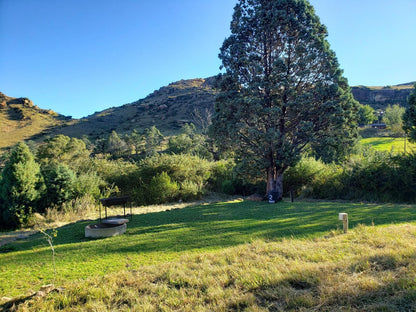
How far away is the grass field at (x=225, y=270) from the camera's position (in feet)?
8.79

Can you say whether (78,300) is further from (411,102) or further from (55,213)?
(411,102)

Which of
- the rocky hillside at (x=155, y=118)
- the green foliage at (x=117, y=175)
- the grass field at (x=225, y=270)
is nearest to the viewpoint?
the grass field at (x=225, y=270)

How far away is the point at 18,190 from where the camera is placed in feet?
27.5

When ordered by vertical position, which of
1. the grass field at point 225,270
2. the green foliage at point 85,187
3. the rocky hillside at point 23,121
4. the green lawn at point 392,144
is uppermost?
the rocky hillside at point 23,121

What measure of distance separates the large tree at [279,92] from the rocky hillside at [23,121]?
47.5 m

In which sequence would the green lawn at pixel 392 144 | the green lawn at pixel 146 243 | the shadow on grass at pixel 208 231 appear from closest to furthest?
1. the green lawn at pixel 146 243
2. the shadow on grass at pixel 208 231
3. the green lawn at pixel 392 144

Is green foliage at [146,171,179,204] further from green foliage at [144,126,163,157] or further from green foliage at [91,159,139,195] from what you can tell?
green foliage at [144,126,163,157]

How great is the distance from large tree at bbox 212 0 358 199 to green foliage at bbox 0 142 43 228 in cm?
834

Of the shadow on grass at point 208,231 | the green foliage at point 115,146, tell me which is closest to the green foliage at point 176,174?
the shadow on grass at point 208,231

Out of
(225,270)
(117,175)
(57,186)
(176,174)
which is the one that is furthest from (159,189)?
(225,270)

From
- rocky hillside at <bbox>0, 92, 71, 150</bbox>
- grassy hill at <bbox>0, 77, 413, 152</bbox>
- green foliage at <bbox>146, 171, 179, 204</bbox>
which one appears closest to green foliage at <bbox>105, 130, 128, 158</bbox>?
grassy hill at <bbox>0, 77, 413, 152</bbox>

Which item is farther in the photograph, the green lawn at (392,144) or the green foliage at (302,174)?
the green lawn at (392,144)

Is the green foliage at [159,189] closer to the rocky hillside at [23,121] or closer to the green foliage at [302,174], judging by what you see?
the green foliage at [302,174]

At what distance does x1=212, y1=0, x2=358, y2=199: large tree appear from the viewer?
1164cm
